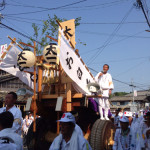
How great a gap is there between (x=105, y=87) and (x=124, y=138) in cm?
224

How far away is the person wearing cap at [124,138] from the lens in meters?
5.02

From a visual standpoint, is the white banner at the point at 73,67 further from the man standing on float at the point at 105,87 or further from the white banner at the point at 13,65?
the white banner at the point at 13,65

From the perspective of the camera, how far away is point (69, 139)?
3199mm

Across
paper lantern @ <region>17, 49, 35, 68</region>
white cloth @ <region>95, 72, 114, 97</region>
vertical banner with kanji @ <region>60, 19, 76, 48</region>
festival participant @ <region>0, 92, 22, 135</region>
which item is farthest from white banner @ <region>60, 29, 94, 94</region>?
festival participant @ <region>0, 92, 22, 135</region>

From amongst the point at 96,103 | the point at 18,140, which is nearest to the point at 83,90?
the point at 96,103

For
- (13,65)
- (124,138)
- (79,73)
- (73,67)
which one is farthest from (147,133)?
(13,65)

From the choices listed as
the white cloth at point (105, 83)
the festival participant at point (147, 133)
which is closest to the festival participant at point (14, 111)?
the festival participant at point (147, 133)

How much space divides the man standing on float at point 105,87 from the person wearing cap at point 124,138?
167 cm

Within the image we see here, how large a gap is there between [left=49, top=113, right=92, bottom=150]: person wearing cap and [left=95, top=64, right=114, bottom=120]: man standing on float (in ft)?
12.1

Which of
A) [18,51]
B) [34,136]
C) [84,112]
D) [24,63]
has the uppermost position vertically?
[18,51]

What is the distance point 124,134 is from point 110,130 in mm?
1482

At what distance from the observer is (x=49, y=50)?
5914 mm

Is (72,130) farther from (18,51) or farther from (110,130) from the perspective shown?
(18,51)

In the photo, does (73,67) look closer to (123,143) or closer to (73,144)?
(123,143)
